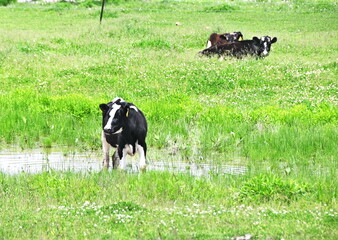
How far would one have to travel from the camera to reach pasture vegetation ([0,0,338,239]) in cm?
843

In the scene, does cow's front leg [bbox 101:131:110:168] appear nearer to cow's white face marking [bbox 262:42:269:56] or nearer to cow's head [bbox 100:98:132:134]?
cow's head [bbox 100:98:132:134]

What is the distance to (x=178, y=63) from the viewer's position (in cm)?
2511

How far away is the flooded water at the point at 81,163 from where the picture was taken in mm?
11914

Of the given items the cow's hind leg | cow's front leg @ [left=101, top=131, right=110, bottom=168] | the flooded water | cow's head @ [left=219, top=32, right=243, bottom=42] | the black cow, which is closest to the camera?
the cow's hind leg

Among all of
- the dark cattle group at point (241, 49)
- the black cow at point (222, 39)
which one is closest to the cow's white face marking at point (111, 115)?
the dark cattle group at point (241, 49)

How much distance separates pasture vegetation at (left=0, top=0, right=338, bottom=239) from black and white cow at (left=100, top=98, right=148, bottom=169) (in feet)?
2.45

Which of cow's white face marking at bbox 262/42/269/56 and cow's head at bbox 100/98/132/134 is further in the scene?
cow's white face marking at bbox 262/42/269/56

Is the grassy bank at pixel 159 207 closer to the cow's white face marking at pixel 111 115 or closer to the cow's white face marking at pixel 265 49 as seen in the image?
the cow's white face marking at pixel 111 115

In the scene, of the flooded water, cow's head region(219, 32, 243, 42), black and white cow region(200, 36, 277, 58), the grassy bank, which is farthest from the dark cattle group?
the grassy bank

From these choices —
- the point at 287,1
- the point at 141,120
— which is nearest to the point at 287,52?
the point at 141,120

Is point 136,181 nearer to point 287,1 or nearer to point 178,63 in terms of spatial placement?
point 178,63

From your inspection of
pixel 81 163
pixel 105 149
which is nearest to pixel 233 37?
pixel 81 163

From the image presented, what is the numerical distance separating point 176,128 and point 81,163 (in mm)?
3133

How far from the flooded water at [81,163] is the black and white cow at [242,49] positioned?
552 inches
